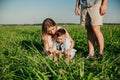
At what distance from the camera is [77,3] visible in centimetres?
570

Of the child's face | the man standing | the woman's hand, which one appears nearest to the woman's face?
the child's face

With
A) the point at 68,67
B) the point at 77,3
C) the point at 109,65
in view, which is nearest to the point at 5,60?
the point at 68,67

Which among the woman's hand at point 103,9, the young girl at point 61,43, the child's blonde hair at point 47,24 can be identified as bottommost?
the young girl at point 61,43

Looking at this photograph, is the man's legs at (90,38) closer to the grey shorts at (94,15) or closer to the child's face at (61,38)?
the grey shorts at (94,15)

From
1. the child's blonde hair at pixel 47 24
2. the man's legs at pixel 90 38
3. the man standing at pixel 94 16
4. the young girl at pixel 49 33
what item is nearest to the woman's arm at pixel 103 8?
the man standing at pixel 94 16

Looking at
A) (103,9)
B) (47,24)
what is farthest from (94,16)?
(47,24)

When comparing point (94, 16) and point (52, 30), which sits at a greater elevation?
point (94, 16)

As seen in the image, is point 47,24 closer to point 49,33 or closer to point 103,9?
point 49,33

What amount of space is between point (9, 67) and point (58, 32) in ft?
4.29

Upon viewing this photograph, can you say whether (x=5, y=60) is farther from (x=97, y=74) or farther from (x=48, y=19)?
(x=97, y=74)

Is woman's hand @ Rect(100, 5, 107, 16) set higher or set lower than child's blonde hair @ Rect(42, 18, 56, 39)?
higher

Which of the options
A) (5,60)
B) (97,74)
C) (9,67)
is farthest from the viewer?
(5,60)

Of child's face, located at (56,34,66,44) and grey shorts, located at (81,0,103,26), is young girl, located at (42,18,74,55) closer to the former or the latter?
child's face, located at (56,34,66,44)

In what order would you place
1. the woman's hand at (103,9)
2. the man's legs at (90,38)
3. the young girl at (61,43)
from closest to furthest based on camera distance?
the young girl at (61,43) < the woman's hand at (103,9) < the man's legs at (90,38)
